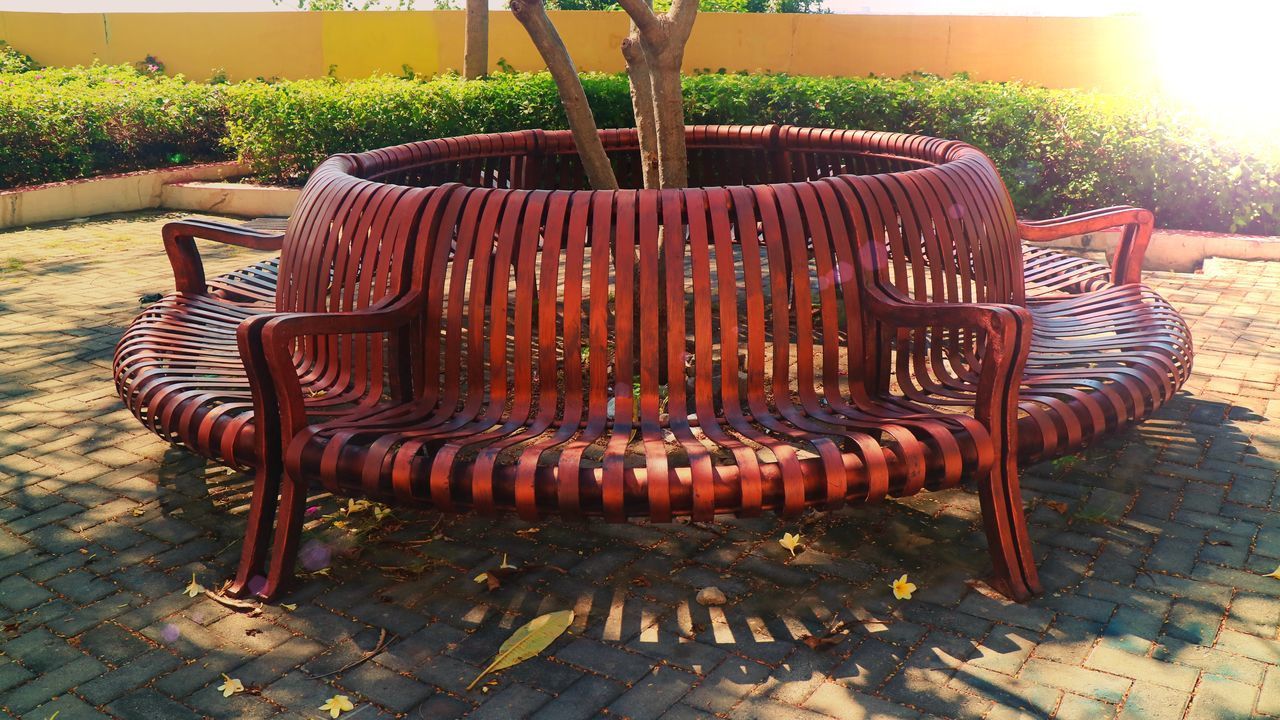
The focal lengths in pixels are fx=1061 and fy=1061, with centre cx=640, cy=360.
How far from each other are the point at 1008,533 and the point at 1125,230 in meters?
2.11

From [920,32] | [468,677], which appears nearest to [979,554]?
[468,677]

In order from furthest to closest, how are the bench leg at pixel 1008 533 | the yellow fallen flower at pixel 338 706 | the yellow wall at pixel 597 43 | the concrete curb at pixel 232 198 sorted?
the yellow wall at pixel 597 43 → the concrete curb at pixel 232 198 → the bench leg at pixel 1008 533 → the yellow fallen flower at pixel 338 706

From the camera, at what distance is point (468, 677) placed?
2656mm

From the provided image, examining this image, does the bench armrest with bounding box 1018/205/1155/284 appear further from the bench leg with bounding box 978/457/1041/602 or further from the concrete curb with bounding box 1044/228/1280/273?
the concrete curb with bounding box 1044/228/1280/273

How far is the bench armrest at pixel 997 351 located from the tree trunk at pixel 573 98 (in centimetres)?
227

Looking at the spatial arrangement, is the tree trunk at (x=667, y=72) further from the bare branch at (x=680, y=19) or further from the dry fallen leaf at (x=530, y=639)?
the dry fallen leaf at (x=530, y=639)

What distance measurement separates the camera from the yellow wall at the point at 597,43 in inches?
882

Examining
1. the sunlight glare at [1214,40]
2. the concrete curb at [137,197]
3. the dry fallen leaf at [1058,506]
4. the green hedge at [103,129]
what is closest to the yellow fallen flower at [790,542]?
the dry fallen leaf at [1058,506]

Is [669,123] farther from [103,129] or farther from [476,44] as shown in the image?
[476,44]

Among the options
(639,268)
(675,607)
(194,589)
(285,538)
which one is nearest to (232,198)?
(194,589)

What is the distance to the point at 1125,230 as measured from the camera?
4.50 meters

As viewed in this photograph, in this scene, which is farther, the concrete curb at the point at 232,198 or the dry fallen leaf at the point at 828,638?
the concrete curb at the point at 232,198

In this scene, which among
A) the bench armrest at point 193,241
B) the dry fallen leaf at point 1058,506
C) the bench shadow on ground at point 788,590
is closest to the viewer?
the bench shadow on ground at point 788,590

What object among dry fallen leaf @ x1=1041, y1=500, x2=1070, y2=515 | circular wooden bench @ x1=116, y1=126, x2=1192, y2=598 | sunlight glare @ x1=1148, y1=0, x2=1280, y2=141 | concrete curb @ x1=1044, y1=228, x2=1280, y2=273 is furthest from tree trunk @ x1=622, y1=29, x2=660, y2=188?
sunlight glare @ x1=1148, y1=0, x2=1280, y2=141
